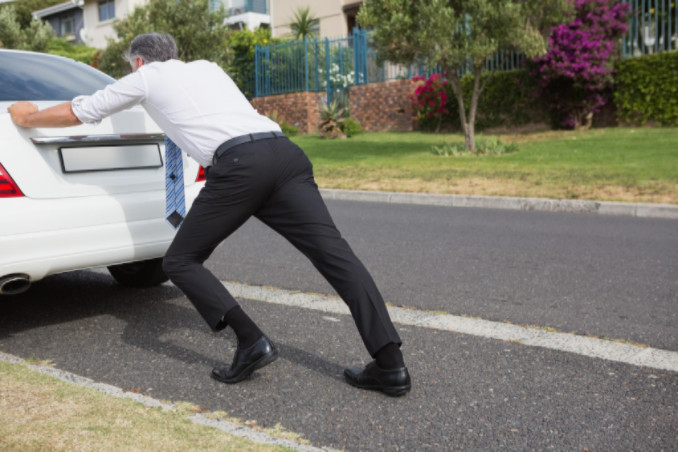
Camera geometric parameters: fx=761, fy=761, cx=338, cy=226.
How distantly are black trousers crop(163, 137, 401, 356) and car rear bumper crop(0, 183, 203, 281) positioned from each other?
794 millimetres

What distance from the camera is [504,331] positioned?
4156 mm

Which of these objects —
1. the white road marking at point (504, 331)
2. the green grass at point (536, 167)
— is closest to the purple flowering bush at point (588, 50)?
the green grass at point (536, 167)

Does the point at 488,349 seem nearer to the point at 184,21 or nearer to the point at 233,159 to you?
the point at 233,159

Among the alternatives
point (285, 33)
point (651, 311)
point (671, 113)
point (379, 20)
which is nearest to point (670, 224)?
point (651, 311)

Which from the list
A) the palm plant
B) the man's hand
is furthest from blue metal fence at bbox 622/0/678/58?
the man's hand

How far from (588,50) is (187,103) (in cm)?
1551

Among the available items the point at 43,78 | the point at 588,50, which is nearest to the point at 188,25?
the point at 588,50

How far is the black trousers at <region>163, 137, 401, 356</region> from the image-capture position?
10.5 feet

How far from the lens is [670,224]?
823 cm

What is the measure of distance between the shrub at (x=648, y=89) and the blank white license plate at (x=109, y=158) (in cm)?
1499

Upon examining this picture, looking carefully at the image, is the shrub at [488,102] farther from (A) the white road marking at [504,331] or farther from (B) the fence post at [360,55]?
(A) the white road marking at [504,331]

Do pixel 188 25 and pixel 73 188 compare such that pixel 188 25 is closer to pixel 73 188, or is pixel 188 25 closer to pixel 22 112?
pixel 73 188

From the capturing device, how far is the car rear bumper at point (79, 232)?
12.1ft

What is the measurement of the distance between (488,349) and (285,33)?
32.0 meters
